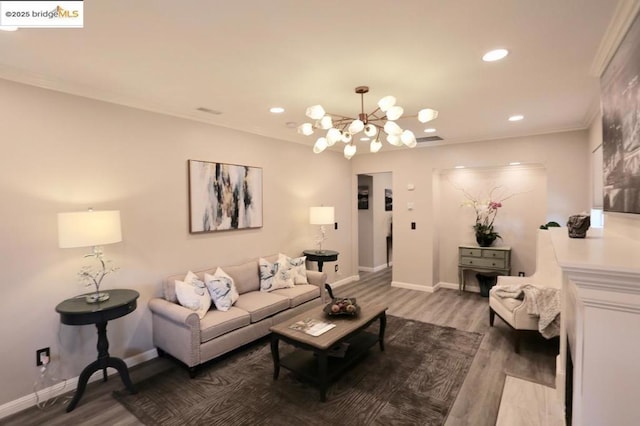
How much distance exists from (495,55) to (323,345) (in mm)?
2494

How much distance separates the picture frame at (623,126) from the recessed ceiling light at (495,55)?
602mm

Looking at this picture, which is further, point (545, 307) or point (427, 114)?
point (545, 307)

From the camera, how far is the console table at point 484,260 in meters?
5.03

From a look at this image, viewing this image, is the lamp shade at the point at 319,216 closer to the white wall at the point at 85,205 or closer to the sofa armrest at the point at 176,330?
the white wall at the point at 85,205

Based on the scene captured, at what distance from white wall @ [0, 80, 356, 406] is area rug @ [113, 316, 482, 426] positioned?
2.31 feet

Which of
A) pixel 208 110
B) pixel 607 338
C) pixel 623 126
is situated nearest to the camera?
pixel 607 338

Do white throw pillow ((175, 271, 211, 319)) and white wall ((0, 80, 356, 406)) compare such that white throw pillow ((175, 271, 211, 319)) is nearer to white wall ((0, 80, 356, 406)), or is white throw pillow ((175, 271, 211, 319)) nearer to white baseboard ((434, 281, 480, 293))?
white wall ((0, 80, 356, 406))

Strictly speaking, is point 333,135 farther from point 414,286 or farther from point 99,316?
point 414,286

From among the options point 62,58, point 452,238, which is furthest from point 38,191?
point 452,238

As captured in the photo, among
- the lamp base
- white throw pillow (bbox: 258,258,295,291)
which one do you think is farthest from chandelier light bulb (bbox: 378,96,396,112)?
the lamp base

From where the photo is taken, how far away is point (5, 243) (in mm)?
2428

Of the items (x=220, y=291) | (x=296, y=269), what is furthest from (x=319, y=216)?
(x=220, y=291)

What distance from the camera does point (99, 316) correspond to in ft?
8.11

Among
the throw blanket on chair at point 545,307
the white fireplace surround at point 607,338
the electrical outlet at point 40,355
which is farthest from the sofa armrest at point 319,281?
the white fireplace surround at point 607,338
